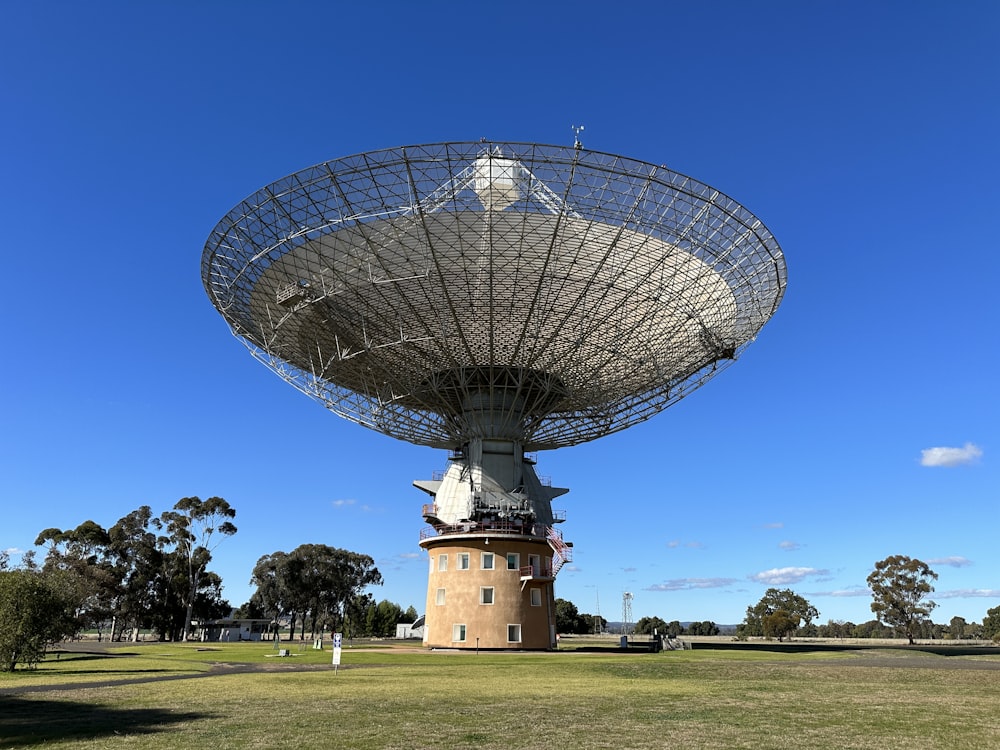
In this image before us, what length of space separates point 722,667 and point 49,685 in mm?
27592

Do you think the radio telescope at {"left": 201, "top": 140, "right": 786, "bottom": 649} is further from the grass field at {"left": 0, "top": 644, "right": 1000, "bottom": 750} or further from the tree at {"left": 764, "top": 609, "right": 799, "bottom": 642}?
the tree at {"left": 764, "top": 609, "right": 799, "bottom": 642}

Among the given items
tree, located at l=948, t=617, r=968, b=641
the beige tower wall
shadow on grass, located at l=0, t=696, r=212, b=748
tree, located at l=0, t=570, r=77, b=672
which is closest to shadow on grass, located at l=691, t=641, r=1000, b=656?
the beige tower wall

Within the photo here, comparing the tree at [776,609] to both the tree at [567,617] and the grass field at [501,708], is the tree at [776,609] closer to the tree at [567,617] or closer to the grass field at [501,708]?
the tree at [567,617]

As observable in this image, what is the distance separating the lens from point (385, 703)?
19.3 meters

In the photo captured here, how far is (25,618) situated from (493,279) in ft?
85.6

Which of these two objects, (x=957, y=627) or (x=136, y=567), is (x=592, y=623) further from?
(x=136, y=567)

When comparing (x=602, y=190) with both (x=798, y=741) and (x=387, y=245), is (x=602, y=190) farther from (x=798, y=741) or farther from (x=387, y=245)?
(x=798, y=741)

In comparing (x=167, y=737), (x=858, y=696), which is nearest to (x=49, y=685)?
(x=167, y=737)

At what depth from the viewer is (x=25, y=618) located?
97.4 ft

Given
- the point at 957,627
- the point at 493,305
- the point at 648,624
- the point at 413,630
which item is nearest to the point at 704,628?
the point at 648,624

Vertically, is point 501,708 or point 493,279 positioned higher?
point 493,279

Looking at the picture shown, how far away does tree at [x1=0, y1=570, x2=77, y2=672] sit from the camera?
2961 cm

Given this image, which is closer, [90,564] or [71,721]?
[71,721]

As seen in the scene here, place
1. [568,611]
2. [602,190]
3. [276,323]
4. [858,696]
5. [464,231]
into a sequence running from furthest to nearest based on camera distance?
[568,611]
[276,323]
[464,231]
[602,190]
[858,696]
